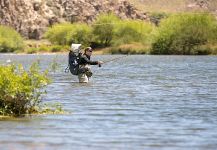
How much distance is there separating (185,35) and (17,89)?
82.6 metres

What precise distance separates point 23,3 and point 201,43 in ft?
290

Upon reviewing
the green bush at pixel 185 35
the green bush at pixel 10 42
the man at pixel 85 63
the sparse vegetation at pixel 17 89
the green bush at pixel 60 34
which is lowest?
the green bush at pixel 10 42

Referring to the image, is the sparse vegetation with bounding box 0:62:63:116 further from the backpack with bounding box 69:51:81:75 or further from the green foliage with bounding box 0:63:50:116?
the backpack with bounding box 69:51:81:75

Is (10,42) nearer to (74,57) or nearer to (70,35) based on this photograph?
(70,35)

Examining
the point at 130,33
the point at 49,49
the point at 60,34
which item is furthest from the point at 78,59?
the point at 60,34

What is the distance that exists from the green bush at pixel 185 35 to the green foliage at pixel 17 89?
79810mm

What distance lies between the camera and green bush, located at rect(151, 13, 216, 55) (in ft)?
328

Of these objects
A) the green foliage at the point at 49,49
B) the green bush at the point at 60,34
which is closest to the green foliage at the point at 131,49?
the green foliage at the point at 49,49

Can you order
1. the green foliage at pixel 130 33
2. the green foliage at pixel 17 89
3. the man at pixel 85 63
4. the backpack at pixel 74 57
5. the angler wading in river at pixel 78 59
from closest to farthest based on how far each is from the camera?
the green foliage at pixel 17 89 → the man at pixel 85 63 → the angler wading in river at pixel 78 59 → the backpack at pixel 74 57 → the green foliage at pixel 130 33

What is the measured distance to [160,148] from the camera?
1503cm

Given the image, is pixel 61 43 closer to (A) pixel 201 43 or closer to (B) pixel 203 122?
(A) pixel 201 43

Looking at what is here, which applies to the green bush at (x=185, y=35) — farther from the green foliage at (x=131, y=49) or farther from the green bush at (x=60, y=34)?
the green bush at (x=60, y=34)

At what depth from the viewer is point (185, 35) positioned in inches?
3964

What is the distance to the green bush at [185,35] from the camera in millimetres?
100000
